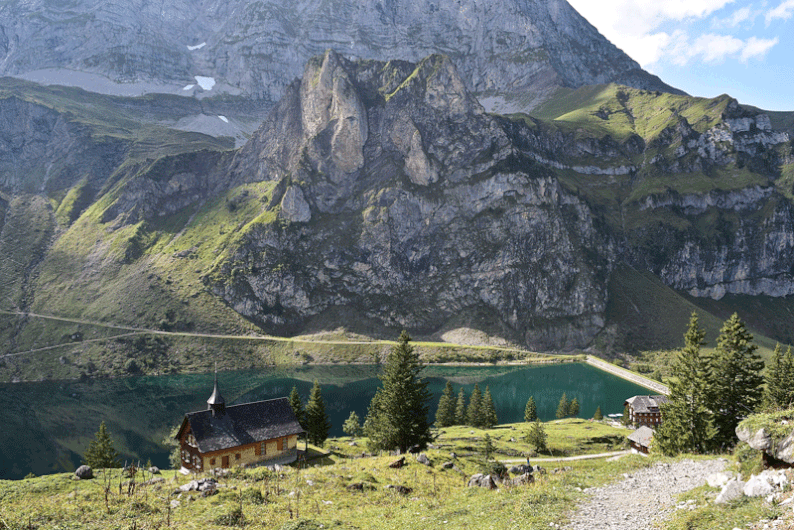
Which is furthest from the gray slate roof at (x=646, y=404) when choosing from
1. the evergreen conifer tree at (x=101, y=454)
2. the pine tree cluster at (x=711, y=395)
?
the evergreen conifer tree at (x=101, y=454)

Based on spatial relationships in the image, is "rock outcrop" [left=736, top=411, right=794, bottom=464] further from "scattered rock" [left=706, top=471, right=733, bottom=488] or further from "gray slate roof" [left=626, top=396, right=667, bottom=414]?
"gray slate roof" [left=626, top=396, right=667, bottom=414]

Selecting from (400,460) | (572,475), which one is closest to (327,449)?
(400,460)

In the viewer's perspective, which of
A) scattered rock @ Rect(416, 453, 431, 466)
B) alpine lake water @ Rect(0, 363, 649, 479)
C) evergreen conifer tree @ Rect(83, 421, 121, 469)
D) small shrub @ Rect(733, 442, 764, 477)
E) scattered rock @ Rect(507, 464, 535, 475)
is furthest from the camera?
alpine lake water @ Rect(0, 363, 649, 479)

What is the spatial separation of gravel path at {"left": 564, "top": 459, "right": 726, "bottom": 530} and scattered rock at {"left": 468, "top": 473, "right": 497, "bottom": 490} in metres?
6.86

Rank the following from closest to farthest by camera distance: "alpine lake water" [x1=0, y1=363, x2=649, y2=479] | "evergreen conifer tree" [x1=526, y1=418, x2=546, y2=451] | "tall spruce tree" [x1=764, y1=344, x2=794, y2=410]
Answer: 1. "tall spruce tree" [x1=764, y1=344, x2=794, y2=410]
2. "evergreen conifer tree" [x1=526, y1=418, x2=546, y2=451]
3. "alpine lake water" [x1=0, y1=363, x2=649, y2=479]

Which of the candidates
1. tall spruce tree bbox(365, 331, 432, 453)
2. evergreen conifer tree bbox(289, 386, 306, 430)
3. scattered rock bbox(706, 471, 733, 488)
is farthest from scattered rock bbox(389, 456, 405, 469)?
evergreen conifer tree bbox(289, 386, 306, 430)

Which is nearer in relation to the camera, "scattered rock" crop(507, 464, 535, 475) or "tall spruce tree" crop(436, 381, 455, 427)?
"scattered rock" crop(507, 464, 535, 475)

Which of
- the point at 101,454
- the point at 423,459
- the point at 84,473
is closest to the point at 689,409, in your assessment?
the point at 423,459

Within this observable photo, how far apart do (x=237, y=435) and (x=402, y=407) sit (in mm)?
18698

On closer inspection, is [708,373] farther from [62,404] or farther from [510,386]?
[62,404]

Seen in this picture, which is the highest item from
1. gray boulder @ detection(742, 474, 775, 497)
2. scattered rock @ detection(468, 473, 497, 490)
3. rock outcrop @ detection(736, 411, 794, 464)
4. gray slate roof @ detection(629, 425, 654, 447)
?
rock outcrop @ detection(736, 411, 794, 464)

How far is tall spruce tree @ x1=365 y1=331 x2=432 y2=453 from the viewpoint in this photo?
4447 centimetres

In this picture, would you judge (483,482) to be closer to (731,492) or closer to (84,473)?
(731,492)

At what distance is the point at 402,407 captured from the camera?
4450 centimetres
